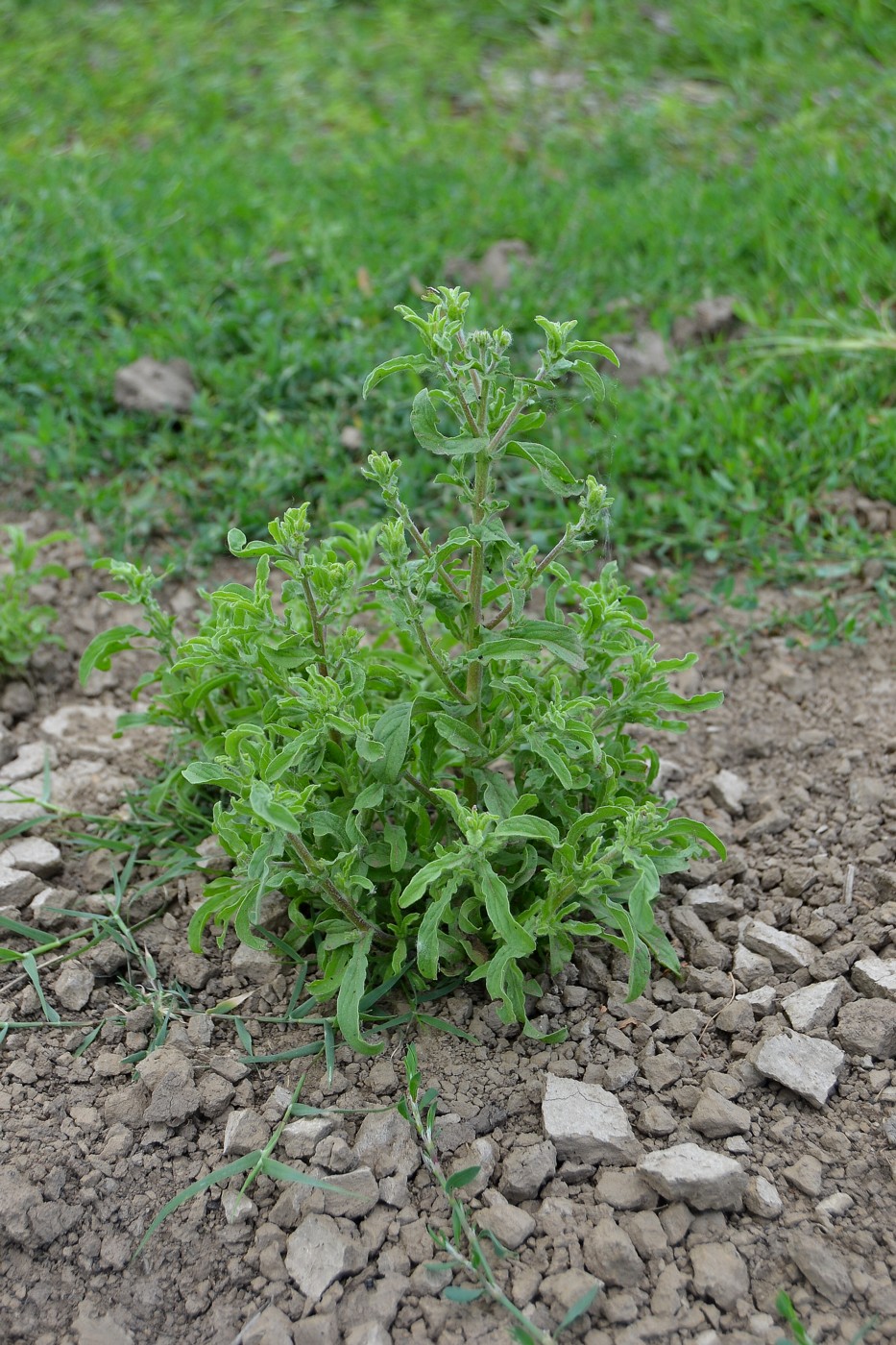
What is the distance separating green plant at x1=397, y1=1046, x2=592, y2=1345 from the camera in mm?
1889

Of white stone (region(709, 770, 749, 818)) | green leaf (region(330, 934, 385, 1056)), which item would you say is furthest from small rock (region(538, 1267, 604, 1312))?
white stone (region(709, 770, 749, 818))

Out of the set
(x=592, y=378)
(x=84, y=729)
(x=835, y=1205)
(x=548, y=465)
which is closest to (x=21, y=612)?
(x=84, y=729)

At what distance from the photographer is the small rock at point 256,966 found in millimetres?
→ 2553

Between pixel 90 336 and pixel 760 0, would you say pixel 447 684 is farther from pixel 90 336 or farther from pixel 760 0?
pixel 760 0

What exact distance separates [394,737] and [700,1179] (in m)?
0.94

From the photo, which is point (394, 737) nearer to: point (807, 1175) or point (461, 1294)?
point (461, 1294)

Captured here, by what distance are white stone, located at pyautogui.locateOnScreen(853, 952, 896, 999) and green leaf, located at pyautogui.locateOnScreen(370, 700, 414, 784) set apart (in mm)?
1039

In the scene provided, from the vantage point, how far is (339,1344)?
1918 millimetres

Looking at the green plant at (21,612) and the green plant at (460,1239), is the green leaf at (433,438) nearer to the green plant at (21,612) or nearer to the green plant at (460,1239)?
the green plant at (460,1239)

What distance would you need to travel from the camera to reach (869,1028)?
2.32 meters

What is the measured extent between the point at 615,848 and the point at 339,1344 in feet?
3.04

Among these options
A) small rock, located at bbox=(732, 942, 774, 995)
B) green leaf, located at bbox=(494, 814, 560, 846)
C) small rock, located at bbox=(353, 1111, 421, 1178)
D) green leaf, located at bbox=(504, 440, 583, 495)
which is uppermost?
green leaf, located at bbox=(504, 440, 583, 495)

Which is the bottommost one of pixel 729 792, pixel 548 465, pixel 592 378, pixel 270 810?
pixel 729 792

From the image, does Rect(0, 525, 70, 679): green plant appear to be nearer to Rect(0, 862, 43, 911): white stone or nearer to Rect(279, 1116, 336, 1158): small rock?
Rect(0, 862, 43, 911): white stone
